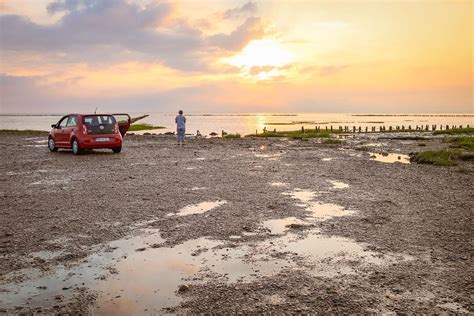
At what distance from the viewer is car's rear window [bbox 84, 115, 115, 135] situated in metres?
20.9

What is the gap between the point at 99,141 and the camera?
21.0 metres

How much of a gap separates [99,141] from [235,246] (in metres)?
16.1

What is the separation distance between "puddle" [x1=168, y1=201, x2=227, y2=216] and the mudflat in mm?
44

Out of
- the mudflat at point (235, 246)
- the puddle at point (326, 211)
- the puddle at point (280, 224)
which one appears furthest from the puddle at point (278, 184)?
the puddle at point (280, 224)

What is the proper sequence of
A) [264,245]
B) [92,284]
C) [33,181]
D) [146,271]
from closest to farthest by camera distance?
1. [92,284]
2. [146,271]
3. [264,245]
4. [33,181]

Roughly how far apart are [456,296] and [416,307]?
0.59 m

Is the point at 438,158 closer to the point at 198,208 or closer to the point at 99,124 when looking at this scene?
the point at 198,208

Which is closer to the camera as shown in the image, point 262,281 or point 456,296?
point 456,296

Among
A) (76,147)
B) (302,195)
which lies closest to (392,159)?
(302,195)

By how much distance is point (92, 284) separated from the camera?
4988 mm

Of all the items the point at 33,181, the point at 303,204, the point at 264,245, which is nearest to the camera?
the point at 264,245

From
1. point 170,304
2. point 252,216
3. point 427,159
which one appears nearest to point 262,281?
point 170,304

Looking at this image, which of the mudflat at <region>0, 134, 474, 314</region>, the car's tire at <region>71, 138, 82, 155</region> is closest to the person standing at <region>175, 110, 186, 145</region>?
the car's tire at <region>71, 138, 82, 155</region>

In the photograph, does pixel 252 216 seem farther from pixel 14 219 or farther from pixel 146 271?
pixel 14 219
